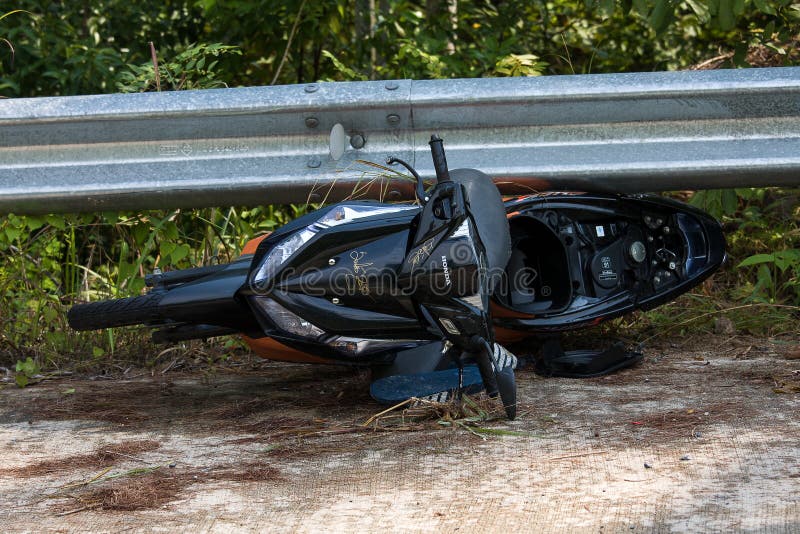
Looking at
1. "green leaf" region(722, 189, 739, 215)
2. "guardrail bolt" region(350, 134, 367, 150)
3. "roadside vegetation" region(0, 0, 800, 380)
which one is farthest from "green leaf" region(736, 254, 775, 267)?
"guardrail bolt" region(350, 134, 367, 150)

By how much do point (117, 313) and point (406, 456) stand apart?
1.33 meters

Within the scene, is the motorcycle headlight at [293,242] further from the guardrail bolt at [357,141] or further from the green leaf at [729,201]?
the green leaf at [729,201]

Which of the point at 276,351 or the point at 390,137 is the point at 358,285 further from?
the point at 390,137

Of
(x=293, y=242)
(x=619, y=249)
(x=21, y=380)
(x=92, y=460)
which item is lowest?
(x=21, y=380)

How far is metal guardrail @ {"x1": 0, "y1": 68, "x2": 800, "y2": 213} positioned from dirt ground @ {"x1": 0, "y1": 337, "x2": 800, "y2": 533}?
2.67ft

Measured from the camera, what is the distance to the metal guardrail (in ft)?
13.8

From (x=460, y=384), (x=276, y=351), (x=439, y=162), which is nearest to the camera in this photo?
(x=439, y=162)

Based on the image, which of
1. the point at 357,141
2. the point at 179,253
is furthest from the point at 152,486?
the point at 179,253

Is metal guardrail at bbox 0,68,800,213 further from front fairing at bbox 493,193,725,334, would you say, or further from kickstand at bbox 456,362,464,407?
kickstand at bbox 456,362,464,407

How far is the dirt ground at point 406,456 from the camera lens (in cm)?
250

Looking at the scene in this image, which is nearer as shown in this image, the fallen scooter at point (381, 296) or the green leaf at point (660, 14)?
the fallen scooter at point (381, 296)

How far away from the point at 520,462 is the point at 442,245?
74cm

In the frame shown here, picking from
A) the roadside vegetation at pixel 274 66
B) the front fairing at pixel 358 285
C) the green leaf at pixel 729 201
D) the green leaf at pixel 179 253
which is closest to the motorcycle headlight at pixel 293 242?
the front fairing at pixel 358 285

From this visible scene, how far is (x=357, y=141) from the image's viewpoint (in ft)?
14.0
